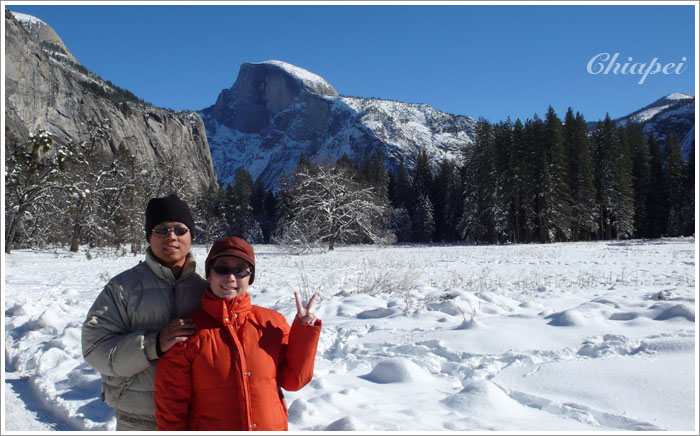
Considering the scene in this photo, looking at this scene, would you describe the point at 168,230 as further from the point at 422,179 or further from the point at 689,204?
the point at 422,179

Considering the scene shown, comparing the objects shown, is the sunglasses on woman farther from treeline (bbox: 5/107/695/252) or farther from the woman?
treeline (bbox: 5/107/695/252)

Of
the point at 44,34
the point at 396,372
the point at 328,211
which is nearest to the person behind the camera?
the point at 396,372

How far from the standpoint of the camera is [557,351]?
438cm

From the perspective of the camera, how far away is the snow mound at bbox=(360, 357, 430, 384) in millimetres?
3908

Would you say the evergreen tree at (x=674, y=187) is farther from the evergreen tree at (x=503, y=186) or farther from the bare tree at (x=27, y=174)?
the bare tree at (x=27, y=174)

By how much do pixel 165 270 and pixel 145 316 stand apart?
10.7 inches

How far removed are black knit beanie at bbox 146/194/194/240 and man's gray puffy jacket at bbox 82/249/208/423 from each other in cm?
19

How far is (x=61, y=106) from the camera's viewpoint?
8206 cm

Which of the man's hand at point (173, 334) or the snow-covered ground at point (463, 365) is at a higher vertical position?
the man's hand at point (173, 334)

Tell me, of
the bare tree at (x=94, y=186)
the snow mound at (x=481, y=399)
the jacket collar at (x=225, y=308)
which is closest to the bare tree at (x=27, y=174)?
the bare tree at (x=94, y=186)

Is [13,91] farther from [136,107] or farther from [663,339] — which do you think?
[663,339]

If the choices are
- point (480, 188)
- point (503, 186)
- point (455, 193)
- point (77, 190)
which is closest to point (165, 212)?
point (77, 190)

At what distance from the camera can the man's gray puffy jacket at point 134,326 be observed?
81.7 inches

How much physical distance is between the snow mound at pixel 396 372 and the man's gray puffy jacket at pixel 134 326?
2.28m
